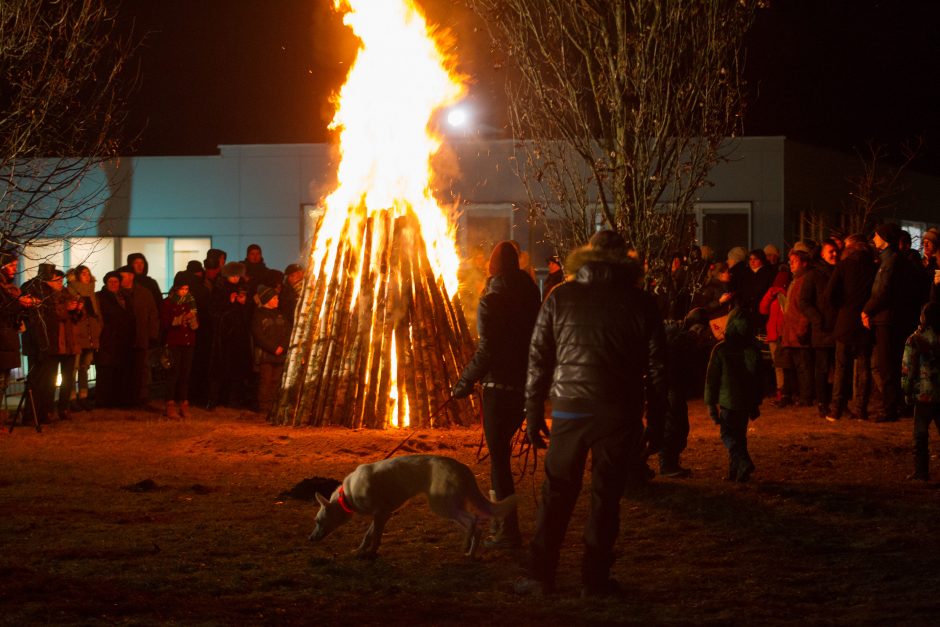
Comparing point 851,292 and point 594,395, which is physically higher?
point 851,292

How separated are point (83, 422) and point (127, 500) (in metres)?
5.58

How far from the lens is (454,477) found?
742 cm

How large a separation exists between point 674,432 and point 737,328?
3.62ft

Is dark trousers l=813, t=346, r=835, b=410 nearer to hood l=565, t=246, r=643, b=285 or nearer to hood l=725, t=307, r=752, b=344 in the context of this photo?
hood l=725, t=307, r=752, b=344

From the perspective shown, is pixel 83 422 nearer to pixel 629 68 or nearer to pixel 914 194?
pixel 629 68

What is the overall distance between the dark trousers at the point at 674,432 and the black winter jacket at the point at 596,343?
3931 millimetres

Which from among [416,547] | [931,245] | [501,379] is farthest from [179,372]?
[931,245]

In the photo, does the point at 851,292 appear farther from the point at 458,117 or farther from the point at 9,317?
the point at 458,117

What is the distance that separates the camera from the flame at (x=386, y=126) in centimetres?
1420

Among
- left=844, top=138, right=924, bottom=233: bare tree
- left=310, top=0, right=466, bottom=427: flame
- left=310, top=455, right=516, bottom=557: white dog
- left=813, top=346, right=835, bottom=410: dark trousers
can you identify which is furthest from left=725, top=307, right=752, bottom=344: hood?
left=844, top=138, right=924, bottom=233: bare tree

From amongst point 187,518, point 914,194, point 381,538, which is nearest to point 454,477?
point 381,538

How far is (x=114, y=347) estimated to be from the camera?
15922 mm

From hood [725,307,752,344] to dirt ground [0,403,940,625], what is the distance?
1218mm

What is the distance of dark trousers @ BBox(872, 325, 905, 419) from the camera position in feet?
44.7
